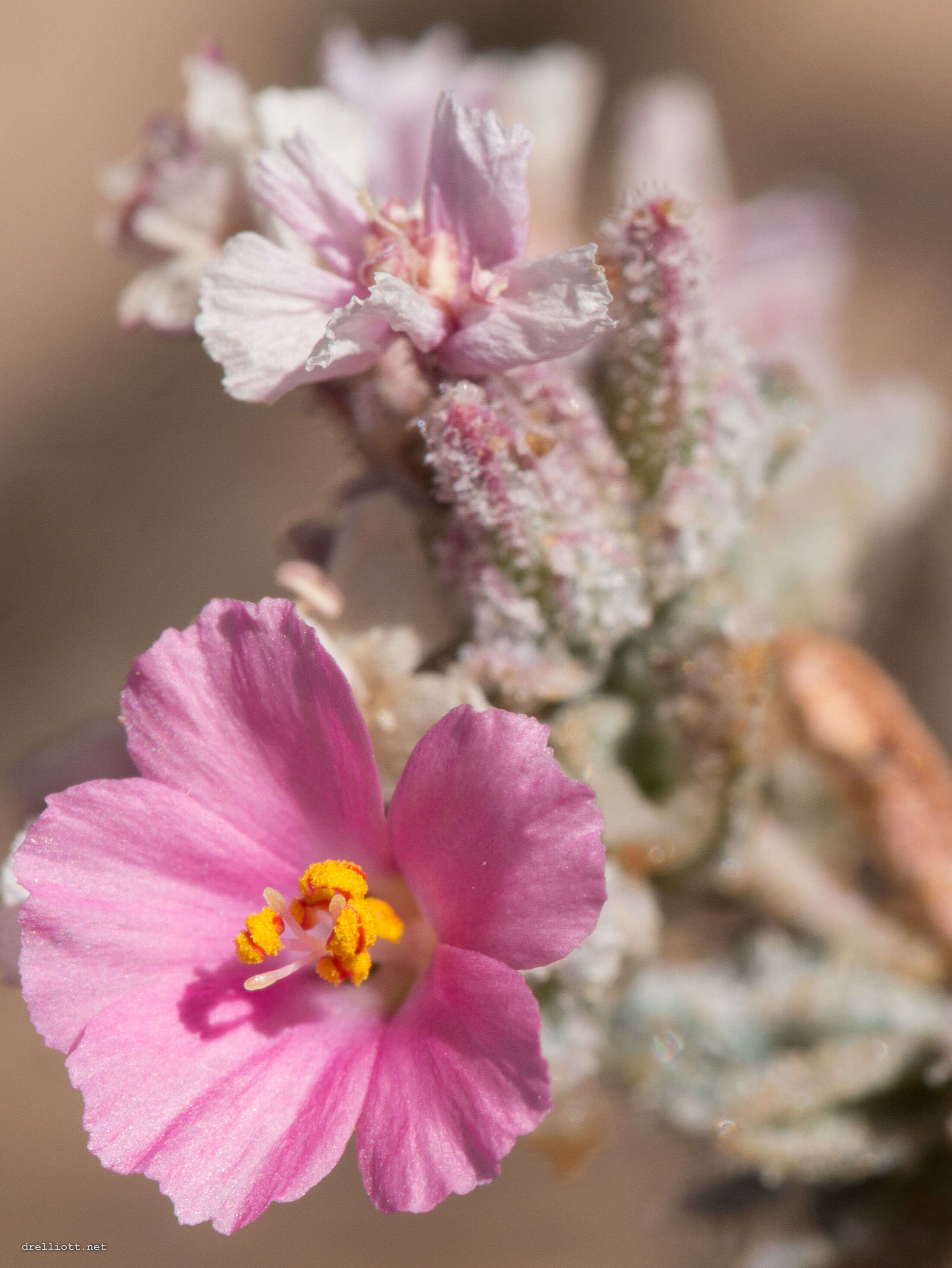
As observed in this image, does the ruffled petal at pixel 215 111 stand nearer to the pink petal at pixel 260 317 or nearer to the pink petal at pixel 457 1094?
the pink petal at pixel 260 317

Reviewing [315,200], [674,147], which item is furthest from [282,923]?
[674,147]

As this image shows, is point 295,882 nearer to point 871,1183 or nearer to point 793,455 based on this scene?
point 793,455

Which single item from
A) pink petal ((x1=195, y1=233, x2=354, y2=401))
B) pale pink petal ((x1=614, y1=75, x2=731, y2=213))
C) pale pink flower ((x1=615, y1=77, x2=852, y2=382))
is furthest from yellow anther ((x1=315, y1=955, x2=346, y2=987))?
pale pink petal ((x1=614, y1=75, x2=731, y2=213))

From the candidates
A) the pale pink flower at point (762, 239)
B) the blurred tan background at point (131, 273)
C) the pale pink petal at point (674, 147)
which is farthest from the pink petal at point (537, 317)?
the blurred tan background at point (131, 273)

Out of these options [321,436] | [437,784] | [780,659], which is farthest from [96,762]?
[321,436]

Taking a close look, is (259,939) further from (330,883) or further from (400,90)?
A: (400,90)

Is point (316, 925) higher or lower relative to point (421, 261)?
lower
